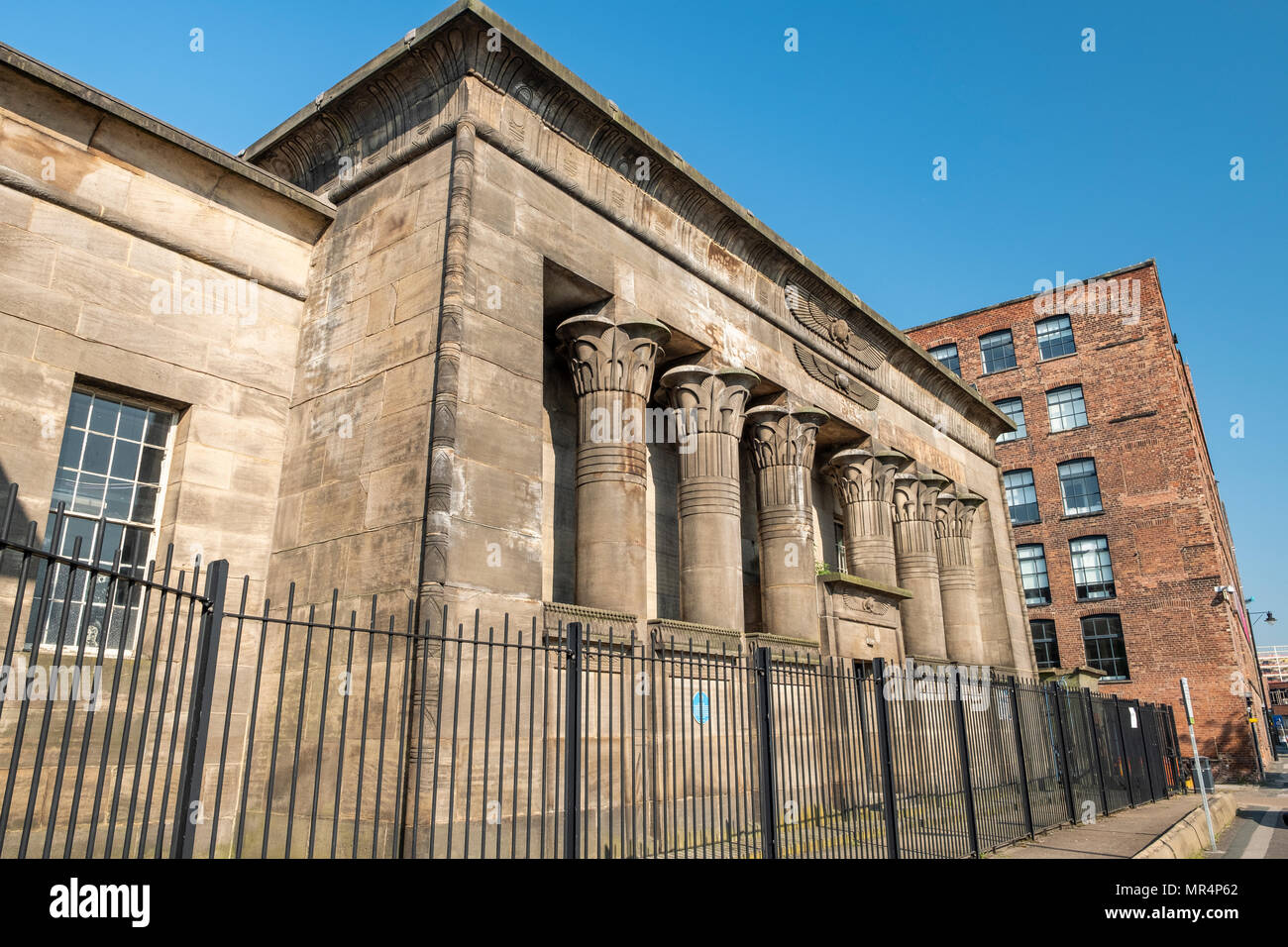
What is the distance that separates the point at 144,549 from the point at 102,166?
4.53 m

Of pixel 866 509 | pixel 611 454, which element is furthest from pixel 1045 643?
pixel 611 454

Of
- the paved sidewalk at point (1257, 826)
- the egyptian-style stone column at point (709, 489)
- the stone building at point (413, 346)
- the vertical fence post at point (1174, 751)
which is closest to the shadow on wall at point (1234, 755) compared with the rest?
the paved sidewalk at point (1257, 826)

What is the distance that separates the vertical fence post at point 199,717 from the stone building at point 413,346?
3.68 meters

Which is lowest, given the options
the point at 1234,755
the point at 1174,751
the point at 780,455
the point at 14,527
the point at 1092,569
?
the point at 1234,755

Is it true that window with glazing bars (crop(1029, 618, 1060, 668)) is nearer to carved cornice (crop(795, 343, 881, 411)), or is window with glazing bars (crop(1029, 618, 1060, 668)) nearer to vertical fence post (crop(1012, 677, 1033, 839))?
carved cornice (crop(795, 343, 881, 411))

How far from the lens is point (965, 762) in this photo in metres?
10.5

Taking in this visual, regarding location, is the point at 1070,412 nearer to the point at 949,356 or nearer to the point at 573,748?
the point at 949,356

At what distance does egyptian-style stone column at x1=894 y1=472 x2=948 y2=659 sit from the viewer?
19531 mm

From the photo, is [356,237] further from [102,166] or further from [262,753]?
[262,753]

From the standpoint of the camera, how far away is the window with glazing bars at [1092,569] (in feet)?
110

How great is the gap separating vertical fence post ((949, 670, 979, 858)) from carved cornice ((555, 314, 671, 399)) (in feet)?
19.7

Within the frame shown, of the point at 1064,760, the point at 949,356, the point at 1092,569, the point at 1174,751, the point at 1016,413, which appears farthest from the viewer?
the point at 949,356

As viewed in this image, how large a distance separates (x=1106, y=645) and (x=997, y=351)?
1375cm
